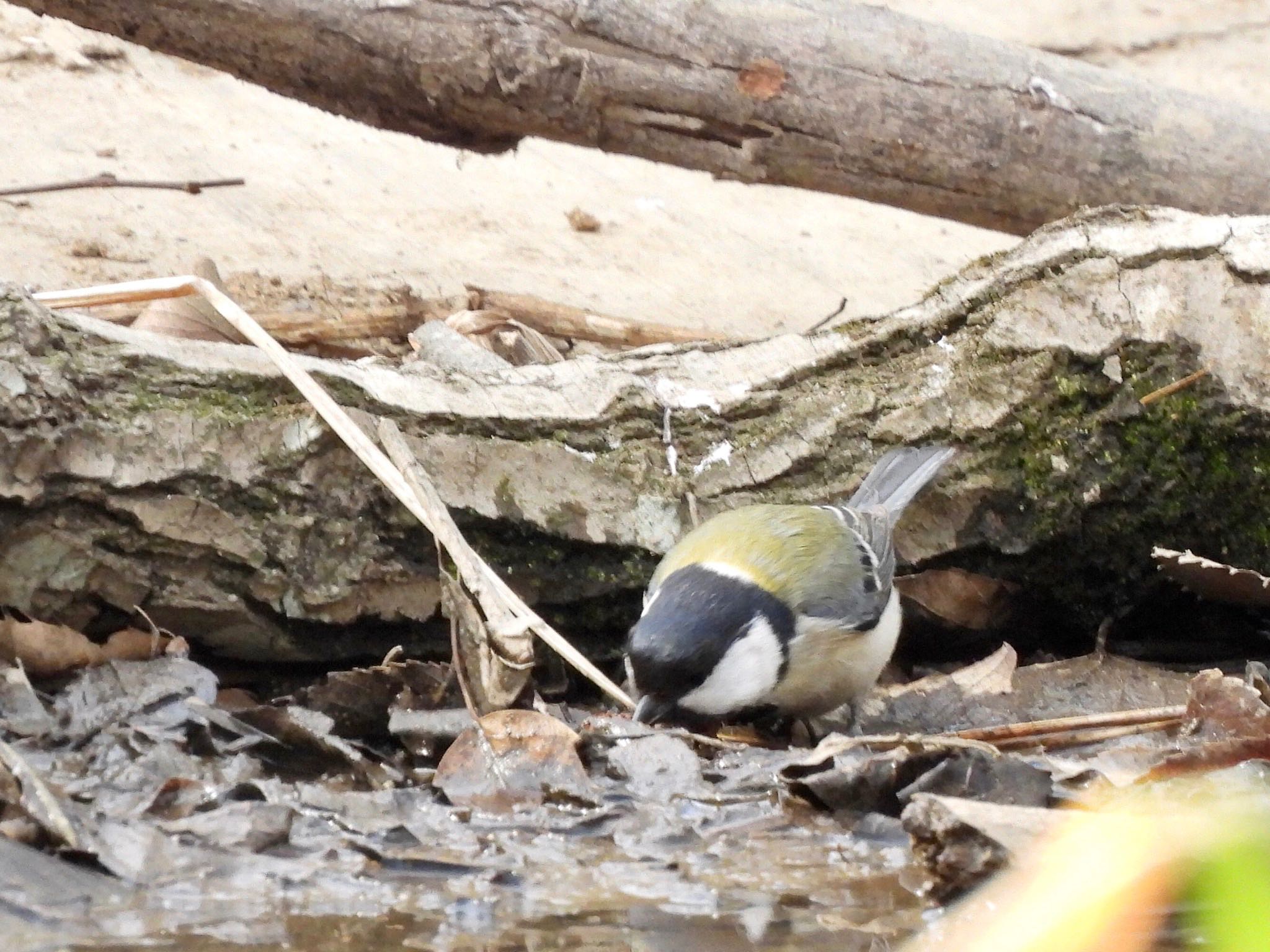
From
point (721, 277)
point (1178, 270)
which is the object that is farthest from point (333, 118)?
point (1178, 270)

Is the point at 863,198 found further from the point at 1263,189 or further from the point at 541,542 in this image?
the point at 541,542

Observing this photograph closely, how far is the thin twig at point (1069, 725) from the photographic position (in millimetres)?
3020

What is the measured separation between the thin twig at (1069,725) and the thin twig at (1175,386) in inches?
29.9

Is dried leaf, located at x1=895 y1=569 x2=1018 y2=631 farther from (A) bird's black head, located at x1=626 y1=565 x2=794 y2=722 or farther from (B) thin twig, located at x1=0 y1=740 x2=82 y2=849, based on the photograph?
(B) thin twig, located at x1=0 y1=740 x2=82 y2=849

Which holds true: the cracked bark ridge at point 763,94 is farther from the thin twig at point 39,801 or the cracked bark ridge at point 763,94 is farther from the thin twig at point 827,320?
the thin twig at point 39,801

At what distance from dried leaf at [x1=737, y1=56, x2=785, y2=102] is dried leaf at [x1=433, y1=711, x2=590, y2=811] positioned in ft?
7.14

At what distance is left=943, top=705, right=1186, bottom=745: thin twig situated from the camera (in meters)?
3.02

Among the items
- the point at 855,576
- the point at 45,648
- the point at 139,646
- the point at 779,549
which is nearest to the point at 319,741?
the point at 139,646

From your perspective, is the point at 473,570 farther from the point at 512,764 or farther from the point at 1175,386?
the point at 1175,386

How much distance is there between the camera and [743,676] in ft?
10.6

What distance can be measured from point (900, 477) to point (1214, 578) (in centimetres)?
74

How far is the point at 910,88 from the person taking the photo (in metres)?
4.52

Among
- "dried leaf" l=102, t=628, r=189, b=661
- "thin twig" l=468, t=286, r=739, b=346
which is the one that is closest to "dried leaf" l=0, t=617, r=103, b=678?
"dried leaf" l=102, t=628, r=189, b=661

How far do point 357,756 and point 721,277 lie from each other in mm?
3949
